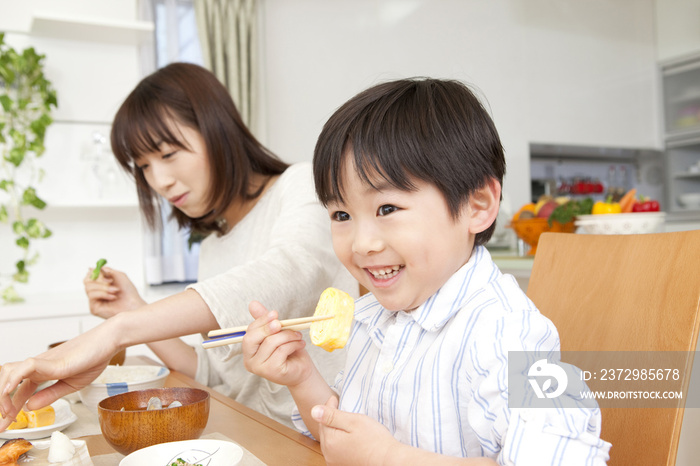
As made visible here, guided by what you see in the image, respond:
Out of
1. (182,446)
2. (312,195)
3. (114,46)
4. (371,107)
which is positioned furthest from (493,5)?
(182,446)

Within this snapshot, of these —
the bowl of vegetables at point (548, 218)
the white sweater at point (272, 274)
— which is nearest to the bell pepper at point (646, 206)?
the bowl of vegetables at point (548, 218)

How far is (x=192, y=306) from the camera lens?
1092 mm

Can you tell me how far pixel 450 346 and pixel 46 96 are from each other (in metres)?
2.71

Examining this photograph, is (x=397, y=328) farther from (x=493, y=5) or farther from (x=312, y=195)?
(x=493, y=5)

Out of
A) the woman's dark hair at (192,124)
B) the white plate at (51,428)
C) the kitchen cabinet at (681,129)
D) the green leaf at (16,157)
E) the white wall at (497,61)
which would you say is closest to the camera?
the white plate at (51,428)

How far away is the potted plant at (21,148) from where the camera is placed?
9.05 ft

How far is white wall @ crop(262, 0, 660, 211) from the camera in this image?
Answer: 12.8ft

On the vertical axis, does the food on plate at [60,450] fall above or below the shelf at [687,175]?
below

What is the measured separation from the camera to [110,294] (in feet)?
4.89

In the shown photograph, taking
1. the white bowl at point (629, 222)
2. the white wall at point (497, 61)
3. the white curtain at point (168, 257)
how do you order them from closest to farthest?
the white bowl at point (629, 222)
the white curtain at point (168, 257)
the white wall at point (497, 61)

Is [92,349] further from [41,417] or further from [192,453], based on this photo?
[192,453]

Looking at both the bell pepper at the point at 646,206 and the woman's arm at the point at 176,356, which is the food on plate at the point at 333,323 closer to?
the woman's arm at the point at 176,356

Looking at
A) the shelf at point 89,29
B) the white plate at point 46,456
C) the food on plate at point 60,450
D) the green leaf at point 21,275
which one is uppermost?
the shelf at point 89,29

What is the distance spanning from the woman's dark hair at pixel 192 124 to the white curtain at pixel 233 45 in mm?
2003
